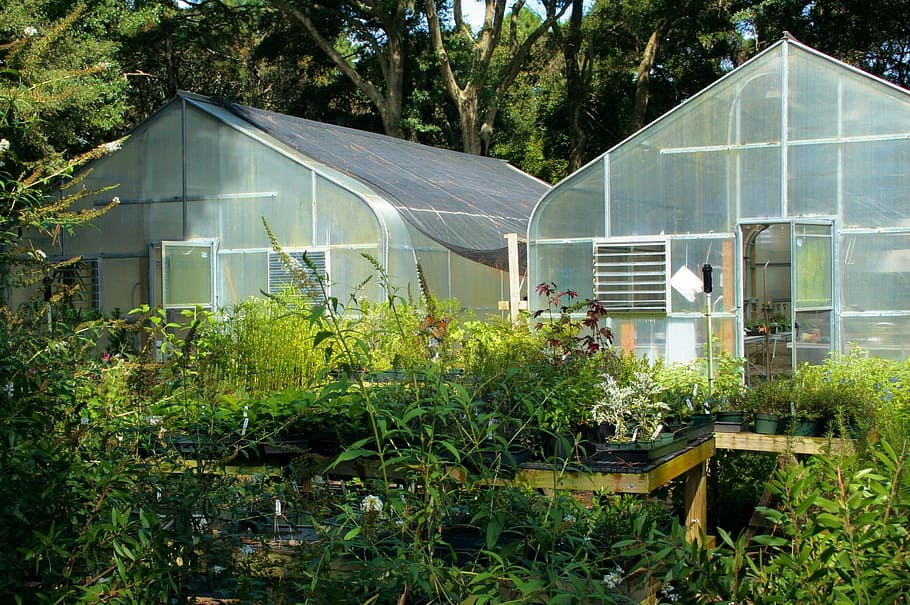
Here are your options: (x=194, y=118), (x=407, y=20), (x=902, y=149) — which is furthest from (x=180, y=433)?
(x=407, y=20)

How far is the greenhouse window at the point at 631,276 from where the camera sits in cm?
845

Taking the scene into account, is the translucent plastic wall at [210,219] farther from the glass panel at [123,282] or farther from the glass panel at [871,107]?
the glass panel at [871,107]

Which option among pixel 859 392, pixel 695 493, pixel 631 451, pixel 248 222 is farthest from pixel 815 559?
pixel 248 222

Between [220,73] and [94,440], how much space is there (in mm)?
18793

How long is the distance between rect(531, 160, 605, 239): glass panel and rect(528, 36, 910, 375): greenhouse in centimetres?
1

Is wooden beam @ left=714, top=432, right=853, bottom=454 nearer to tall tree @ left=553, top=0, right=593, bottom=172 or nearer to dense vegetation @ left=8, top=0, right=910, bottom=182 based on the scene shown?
dense vegetation @ left=8, top=0, right=910, bottom=182

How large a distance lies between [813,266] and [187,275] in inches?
247

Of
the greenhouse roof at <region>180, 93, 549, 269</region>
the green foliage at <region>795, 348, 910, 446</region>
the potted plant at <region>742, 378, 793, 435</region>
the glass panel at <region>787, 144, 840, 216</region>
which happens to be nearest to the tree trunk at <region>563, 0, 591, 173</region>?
the greenhouse roof at <region>180, 93, 549, 269</region>

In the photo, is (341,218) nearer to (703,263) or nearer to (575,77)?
(703,263)

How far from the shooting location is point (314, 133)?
1162 cm

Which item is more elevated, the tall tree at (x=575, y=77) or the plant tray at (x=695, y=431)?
the tall tree at (x=575, y=77)

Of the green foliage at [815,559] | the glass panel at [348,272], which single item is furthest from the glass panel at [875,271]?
the green foliage at [815,559]

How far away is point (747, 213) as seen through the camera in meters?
8.18

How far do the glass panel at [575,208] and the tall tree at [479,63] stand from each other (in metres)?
9.62
